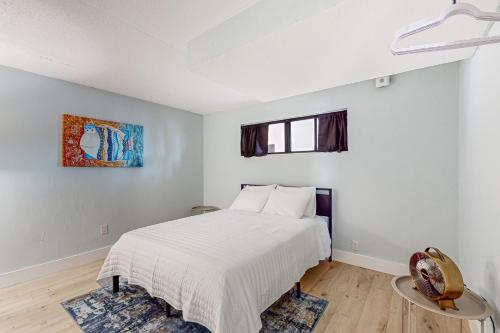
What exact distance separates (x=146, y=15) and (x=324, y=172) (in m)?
2.50

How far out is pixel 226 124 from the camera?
418 cm

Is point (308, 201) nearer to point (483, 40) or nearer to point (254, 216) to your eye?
point (254, 216)

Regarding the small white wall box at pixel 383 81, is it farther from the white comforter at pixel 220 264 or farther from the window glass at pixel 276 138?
the white comforter at pixel 220 264

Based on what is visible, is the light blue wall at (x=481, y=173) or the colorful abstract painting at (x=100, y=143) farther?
the colorful abstract painting at (x=100, y=143)

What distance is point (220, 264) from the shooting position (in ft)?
4.91

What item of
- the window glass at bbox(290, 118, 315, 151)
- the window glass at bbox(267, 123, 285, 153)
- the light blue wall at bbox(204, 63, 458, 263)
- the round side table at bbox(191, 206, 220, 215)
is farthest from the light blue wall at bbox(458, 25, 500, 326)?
the round side table at bbox(191, 206, 220, 215)

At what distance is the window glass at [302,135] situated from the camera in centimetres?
321

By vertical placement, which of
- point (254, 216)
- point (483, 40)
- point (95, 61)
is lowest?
point (254, 216)

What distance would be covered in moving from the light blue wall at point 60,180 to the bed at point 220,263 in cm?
117

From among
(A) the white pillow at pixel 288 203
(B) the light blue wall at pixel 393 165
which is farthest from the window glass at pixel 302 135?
(A) the white pillow at pixel 288 203

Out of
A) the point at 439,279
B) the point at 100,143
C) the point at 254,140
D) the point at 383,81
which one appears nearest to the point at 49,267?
the point at 100,143

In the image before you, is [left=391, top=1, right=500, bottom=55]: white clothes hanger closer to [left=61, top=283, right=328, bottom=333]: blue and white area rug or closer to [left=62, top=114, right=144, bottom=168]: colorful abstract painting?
[left=61, top=283, right=328, bottom=333]: blue and white area rug

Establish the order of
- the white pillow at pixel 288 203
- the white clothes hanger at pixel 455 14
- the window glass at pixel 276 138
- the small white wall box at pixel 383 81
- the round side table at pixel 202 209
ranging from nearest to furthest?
1. the white clothes hanger at pixel 455 14
2. the small white wall box at pixel 383 81
3. the white pillow at pixel 288 203
4. the window glass at pixel 276 138
5. the round side table at pixel 202 209

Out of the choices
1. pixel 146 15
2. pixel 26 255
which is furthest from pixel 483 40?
pixel 26 255
